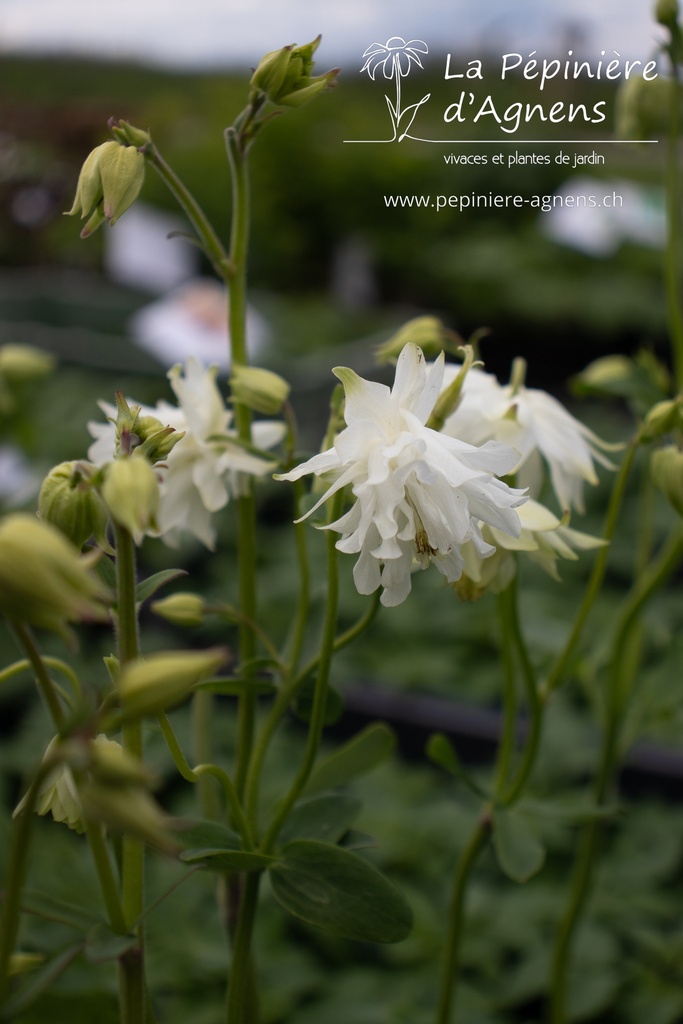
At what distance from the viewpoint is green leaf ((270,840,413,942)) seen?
1.36 ft

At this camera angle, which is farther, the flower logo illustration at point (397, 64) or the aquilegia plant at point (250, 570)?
the flower logo illustration at point (397, 64)

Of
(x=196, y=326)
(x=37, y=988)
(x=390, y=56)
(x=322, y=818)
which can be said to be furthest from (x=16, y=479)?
(x=37, y=988)

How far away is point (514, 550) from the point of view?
0.43 metres

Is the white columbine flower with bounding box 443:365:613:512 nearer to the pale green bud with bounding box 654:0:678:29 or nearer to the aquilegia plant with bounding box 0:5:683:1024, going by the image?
the aquilegia plant with bounding box 0:5:683:1024

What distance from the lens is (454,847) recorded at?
0.89 meters

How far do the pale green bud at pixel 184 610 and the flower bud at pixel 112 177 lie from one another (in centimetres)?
16

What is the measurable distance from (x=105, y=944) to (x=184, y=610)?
14cm

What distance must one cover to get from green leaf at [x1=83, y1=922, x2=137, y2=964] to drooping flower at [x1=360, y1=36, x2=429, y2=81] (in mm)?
538

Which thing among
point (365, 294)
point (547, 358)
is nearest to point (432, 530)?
point (547, 358)

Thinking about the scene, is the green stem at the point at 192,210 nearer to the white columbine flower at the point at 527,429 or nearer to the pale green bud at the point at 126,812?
the white columbine flower at the point at 527,429

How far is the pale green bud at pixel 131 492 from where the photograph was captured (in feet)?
0.98

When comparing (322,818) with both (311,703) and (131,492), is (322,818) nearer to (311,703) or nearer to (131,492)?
(311,703)

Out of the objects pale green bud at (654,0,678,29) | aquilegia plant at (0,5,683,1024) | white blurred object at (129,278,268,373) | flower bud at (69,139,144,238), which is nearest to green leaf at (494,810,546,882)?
aquilegia plant at (0,5,683,1024)

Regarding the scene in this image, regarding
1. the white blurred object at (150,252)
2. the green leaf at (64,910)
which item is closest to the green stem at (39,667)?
the green leaf at (64,910)
